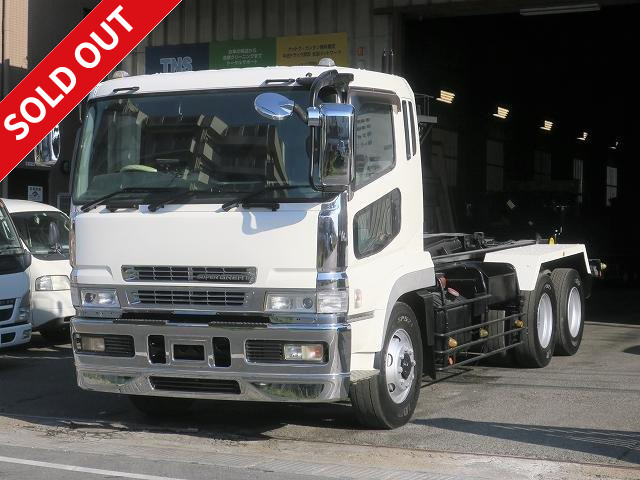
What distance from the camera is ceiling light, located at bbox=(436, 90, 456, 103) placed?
26.2m

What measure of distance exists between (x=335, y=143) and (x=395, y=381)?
2.16 meters

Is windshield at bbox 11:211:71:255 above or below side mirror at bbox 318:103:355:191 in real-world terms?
below

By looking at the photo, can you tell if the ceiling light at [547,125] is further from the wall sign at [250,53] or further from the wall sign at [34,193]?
the wall sign at [250,53]

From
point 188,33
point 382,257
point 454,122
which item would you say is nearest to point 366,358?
point 382,257

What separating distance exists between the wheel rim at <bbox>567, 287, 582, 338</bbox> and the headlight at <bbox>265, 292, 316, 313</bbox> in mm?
5917

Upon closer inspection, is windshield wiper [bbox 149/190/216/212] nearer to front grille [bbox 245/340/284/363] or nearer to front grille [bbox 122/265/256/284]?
front grille [bbox 122/265/256/284]

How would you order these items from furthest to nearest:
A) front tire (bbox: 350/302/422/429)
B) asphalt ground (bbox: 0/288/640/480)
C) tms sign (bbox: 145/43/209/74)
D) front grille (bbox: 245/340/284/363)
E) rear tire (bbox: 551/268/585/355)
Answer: tms sign (bbox: 145/43/209/74), rear tire (bbox: 551/268/585/355), front tire (bbox: 350/302/422/429), front grille (bbox: 245/340/284/363), asphalt ground (bbox: 0/288/640/480)

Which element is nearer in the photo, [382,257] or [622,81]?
[382,257]

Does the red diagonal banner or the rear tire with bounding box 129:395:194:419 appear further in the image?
the red diagonal banner

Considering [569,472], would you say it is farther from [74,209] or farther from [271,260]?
[74,209]

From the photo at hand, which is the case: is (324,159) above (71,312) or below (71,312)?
above

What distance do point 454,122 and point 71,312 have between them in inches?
648

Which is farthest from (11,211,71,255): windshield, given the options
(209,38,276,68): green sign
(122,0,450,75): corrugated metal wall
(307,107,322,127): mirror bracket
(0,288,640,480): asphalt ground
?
(307,107,322,127): mirror bracket

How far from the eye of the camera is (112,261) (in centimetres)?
809
